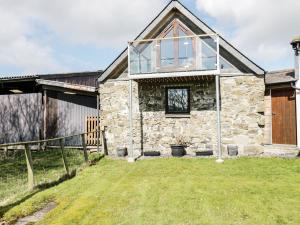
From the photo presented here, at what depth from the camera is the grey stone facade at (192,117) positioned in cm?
1449

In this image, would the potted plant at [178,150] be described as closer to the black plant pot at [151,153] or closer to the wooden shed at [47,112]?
the black plant pot at [151,153]

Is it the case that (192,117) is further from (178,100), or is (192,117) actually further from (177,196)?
(177,196)

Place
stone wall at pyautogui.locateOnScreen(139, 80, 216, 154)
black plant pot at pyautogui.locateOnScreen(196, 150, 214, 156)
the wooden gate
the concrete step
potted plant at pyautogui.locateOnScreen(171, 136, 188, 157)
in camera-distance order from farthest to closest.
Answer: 1. the wooden gate
2. stone wall at pyautogui.locateOnScreen(139, 80, 216, 154)
3. potted plant at pyautogui.locateOnScreen(171, 136, 188, 157)
4. black plant pot at pyautogui.locateOnScreen(196, 150, 214, 156)
5. the concrete step

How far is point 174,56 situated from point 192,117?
2858 millimetres

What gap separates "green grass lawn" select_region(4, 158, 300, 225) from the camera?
6.66m

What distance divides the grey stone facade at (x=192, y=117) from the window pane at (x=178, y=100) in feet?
0.98

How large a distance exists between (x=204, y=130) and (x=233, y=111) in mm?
1522

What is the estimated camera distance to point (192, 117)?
1520 cm

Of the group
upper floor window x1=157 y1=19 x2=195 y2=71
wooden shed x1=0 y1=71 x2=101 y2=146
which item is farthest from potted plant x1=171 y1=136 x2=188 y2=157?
wooden shed x1=0 y1=71 x2=101 y2=146

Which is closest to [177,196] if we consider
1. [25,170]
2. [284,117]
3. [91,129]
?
[25,170]

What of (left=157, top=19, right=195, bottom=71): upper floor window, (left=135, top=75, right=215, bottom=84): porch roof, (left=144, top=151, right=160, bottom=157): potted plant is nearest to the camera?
(left=157, top=19, right=195, bottom=71): upper floor window

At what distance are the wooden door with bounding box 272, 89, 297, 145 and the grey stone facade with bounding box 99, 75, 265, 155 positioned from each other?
1135mm

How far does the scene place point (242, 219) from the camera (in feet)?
21.3

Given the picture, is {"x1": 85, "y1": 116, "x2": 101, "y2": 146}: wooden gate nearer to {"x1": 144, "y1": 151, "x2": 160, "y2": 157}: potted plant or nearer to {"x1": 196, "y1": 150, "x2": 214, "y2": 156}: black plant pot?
{"x1": 144, "y1": 151, "x2": 160, "y2": 157}: potted plant
